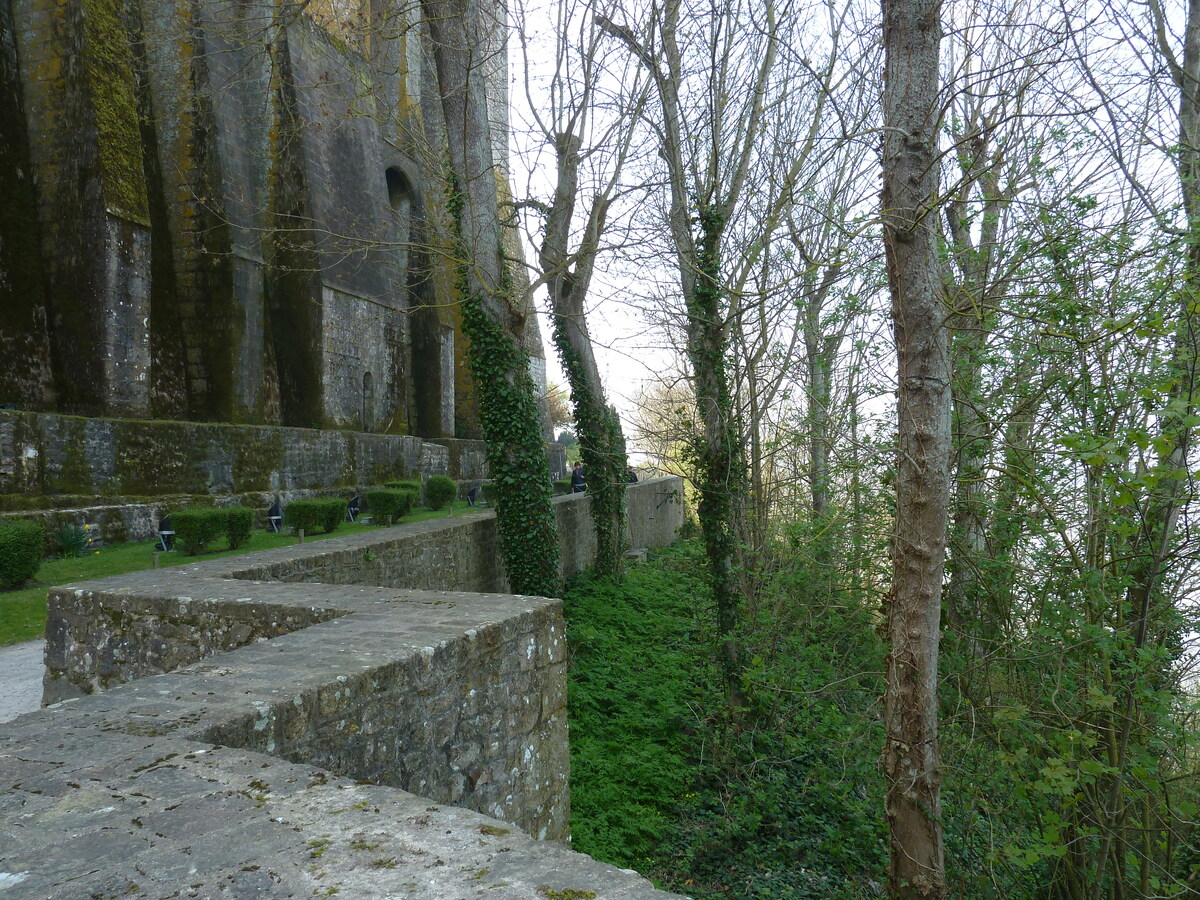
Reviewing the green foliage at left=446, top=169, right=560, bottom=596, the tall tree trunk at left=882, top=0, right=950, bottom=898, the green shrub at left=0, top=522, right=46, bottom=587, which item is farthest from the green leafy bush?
the tall tree trunk at left=882, top=0, right=950, bottom=898

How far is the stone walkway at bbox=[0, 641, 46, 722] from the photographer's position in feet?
17.5

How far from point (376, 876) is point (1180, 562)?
5050 millimetres

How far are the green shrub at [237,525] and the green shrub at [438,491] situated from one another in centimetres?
620

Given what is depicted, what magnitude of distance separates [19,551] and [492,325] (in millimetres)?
5856

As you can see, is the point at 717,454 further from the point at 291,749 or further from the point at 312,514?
the point at 312,514

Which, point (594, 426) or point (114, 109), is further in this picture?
point (114, 109)

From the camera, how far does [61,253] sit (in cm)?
1325

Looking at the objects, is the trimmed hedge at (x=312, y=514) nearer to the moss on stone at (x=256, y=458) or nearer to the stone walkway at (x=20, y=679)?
the moss on stone at (x=256, y=458)

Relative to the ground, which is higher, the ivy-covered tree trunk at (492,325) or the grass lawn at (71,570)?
the ivy-covered tree trunk at (492,325)

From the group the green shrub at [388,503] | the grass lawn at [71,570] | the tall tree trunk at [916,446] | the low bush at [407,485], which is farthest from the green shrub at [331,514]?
the tall tree trunk at [916,446]

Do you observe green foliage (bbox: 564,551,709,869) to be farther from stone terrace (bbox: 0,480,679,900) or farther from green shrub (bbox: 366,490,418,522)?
green shrub (bbox: 366,490,418,522)

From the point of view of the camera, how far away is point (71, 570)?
32.0ft

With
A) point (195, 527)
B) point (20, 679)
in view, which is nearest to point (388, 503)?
point (195, 527)

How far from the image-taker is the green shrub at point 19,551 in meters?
Answer: 8.85
